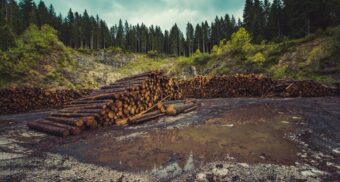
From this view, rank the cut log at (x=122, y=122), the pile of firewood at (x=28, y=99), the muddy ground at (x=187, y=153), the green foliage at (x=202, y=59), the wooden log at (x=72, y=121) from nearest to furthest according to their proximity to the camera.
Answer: the muddy ground at (x=187, y=153), the wooden log at (x=72, y=121), the cut log at (x=122, y=122), the pile of firewood at (x=28, y=99), the green foliage at (x=202, y=59)

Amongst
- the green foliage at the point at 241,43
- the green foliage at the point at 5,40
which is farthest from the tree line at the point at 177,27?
the green foliage at the point at 241,43

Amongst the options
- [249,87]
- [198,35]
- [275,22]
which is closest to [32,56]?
[249,87]

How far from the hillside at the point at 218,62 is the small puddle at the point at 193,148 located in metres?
13.9

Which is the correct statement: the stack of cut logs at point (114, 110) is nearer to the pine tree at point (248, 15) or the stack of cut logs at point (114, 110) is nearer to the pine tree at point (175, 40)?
the pine tree at point (248, 15)

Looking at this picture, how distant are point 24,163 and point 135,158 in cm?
180

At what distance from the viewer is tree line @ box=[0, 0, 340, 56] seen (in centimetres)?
3038

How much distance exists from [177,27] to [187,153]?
80237 mm

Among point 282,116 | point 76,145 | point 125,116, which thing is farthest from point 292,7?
point 76,145

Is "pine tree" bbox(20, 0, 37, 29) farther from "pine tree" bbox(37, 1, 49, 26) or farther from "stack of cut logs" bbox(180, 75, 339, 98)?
"stack of cut logs" bbox(180, 75, 339, 98)

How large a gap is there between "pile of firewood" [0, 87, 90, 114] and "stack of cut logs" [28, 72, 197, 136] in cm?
751

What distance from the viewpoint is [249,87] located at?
1395cm

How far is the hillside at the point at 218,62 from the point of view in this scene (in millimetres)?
16609

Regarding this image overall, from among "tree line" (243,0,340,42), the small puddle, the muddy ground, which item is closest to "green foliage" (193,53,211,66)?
"tree line" (243,0,340,42)

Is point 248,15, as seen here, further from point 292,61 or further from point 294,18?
point 292,61
